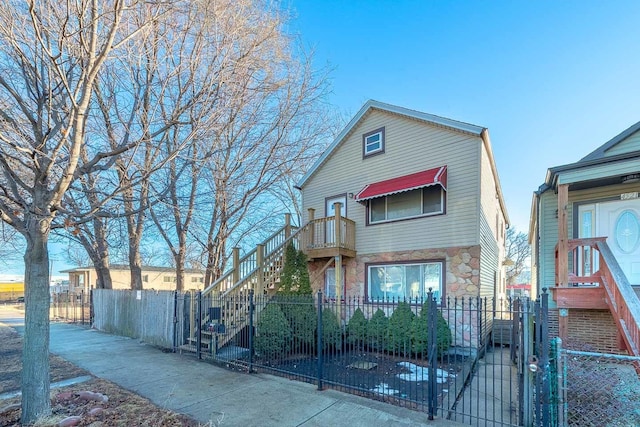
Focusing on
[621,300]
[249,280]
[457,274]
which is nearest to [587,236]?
[621,300]

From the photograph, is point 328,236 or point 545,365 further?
point 328,236

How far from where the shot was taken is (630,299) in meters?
5.66

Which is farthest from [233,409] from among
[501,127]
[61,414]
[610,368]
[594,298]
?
[501,127]

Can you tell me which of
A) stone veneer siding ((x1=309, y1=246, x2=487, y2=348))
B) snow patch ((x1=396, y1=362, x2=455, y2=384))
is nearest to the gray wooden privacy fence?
stone veneer siding ((x1=309, y1=246, x2=487, y2=348))

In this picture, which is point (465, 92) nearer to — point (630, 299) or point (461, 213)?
point (461, 213)

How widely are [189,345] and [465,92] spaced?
13.4 meters

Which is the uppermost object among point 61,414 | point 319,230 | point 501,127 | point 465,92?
point 465,92

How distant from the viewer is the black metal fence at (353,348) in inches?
215

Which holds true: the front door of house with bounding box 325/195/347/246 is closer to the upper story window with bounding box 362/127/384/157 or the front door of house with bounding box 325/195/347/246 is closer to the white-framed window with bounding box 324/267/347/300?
the white-framed window with bounding box 324/267/347/300

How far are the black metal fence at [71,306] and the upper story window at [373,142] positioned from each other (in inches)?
537

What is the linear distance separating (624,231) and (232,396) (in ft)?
30.3

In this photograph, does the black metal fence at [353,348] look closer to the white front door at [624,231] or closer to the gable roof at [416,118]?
the white front door at [624,231]

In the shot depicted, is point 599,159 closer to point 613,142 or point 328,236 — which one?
point 613,142

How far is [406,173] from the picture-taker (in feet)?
35.9
